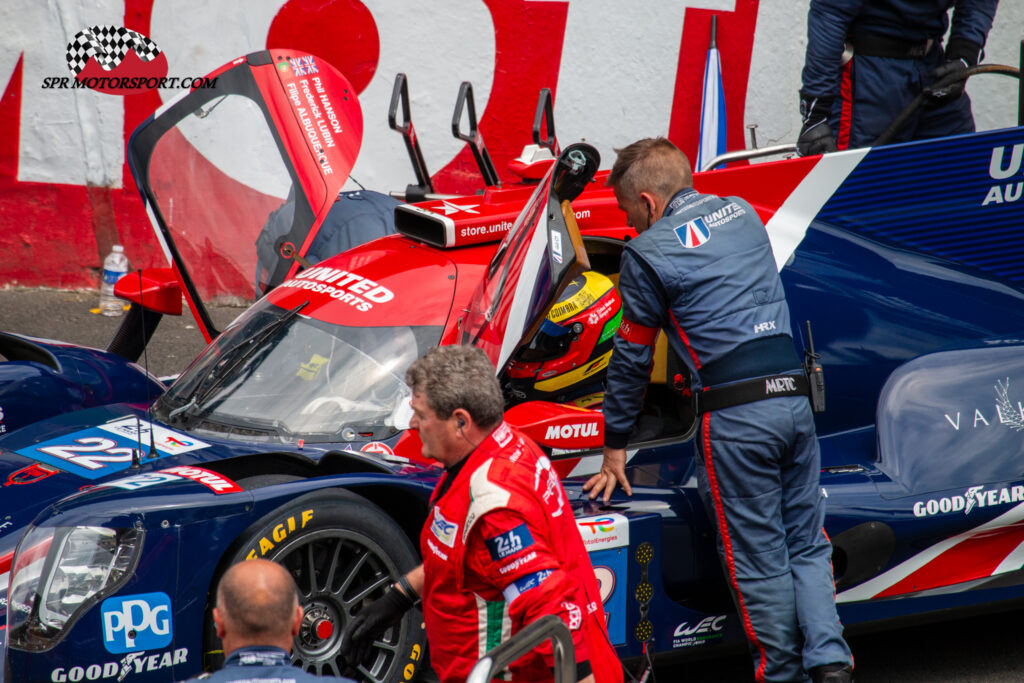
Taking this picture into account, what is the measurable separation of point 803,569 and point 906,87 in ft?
10.5

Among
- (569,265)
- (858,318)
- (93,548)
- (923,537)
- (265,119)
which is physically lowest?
(923,537)

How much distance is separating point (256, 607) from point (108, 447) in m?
2.12

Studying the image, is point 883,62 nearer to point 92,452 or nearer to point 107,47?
point 92,452

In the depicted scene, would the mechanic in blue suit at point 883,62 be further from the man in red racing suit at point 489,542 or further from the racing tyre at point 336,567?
the man in red racing suit at point 489,542

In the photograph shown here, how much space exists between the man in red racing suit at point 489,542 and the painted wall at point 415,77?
5.72 meters

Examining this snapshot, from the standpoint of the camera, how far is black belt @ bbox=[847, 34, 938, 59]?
5.66 metres

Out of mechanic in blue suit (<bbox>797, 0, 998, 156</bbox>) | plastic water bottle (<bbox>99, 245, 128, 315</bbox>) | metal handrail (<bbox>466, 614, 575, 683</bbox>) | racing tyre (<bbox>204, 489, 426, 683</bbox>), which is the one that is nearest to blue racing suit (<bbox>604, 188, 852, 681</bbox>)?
racing tyre (<bbox>204, 489, 426, 683</bbox>)

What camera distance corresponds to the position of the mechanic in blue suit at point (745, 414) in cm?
338

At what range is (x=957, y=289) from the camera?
4.33 meters

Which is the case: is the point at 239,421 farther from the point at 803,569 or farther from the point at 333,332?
the point at 803,569

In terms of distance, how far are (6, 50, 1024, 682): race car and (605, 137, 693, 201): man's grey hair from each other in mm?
121

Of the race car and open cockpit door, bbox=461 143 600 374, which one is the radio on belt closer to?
the race car

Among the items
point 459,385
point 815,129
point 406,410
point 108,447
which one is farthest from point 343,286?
point 815,129

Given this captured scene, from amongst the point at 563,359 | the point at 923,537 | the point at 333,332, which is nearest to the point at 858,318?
the point at 923,537
